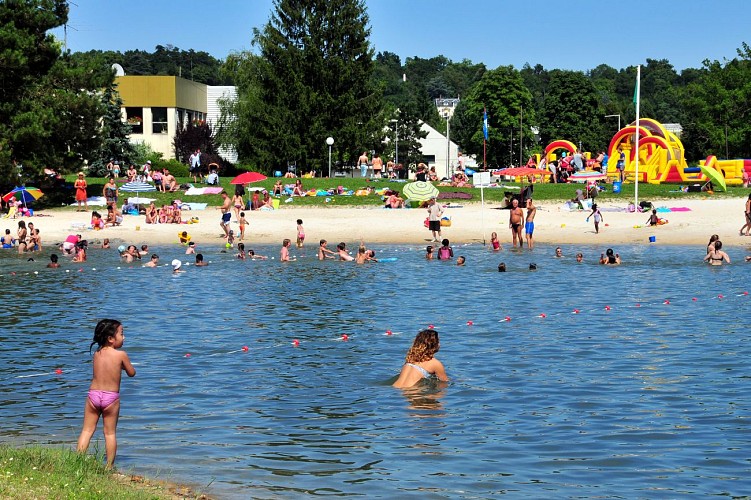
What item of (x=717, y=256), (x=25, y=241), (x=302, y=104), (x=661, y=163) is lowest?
(x=717, y=256)

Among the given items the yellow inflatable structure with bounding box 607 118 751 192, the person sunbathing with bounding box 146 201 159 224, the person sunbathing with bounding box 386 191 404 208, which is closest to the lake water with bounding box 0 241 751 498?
the person sunbathing with bounding box 146 201 159 224

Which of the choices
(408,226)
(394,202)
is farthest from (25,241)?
(394,202)

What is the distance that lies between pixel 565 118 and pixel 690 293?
244 ft

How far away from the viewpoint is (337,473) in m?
10.6

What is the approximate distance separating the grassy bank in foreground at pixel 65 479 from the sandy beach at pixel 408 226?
2723 centimetres

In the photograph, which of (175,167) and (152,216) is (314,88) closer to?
(175,167)

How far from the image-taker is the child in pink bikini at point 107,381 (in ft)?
32.0

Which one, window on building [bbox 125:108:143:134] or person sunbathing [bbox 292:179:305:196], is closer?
person sunbathing [bbox 292:179:305:196]

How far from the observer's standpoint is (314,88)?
5991 cm

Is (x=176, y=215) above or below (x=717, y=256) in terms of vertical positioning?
above

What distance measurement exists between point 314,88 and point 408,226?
2316 centimetres

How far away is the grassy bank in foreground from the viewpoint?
809cm

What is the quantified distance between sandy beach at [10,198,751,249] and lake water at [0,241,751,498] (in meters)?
8.28

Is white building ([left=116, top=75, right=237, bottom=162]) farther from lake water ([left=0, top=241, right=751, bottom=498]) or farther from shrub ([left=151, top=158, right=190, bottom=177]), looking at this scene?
lake water ([left=0, top=241, right=751, bottom=498])
